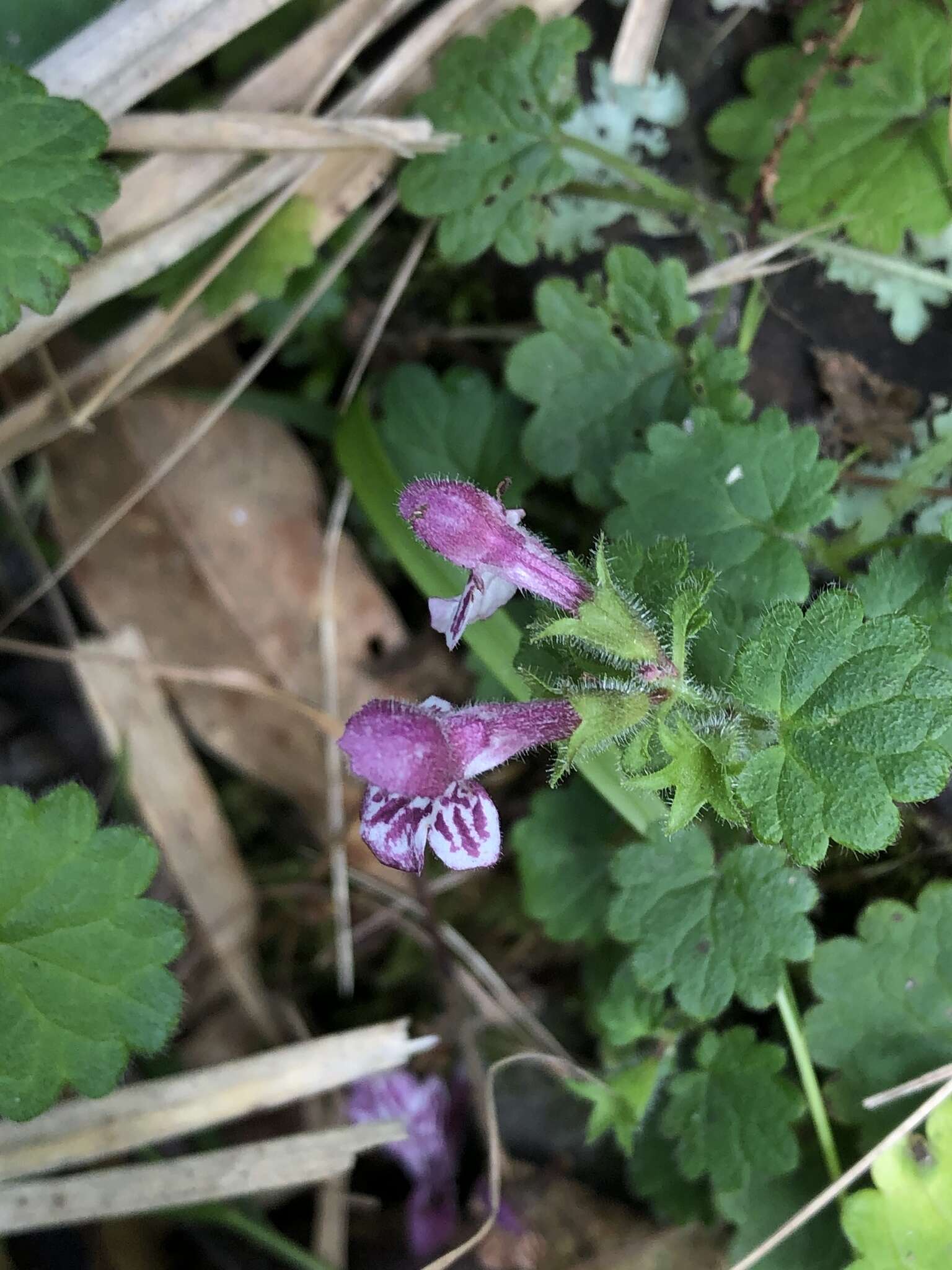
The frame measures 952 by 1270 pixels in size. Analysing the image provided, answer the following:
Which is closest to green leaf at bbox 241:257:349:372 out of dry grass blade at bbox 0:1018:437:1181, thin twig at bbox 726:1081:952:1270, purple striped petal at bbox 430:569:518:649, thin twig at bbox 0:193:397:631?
thin twig at bbox 0:193:397:631

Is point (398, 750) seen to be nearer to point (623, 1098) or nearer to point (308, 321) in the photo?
point (623, 1098)

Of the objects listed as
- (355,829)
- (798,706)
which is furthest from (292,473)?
(798,706)

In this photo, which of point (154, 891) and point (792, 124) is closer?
point (792, 124)

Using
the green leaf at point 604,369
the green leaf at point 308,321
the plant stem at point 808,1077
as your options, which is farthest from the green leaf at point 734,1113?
the green leaf at point 308,321

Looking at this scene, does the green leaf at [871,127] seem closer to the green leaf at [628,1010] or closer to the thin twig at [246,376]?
the thin twig at [246,376]

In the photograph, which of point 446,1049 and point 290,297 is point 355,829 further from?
point 290,297

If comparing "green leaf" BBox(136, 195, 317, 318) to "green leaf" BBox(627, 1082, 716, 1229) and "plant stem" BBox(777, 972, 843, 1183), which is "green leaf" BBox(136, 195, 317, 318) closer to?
"plant stem" BBox(777, 972, 843, 1183)
